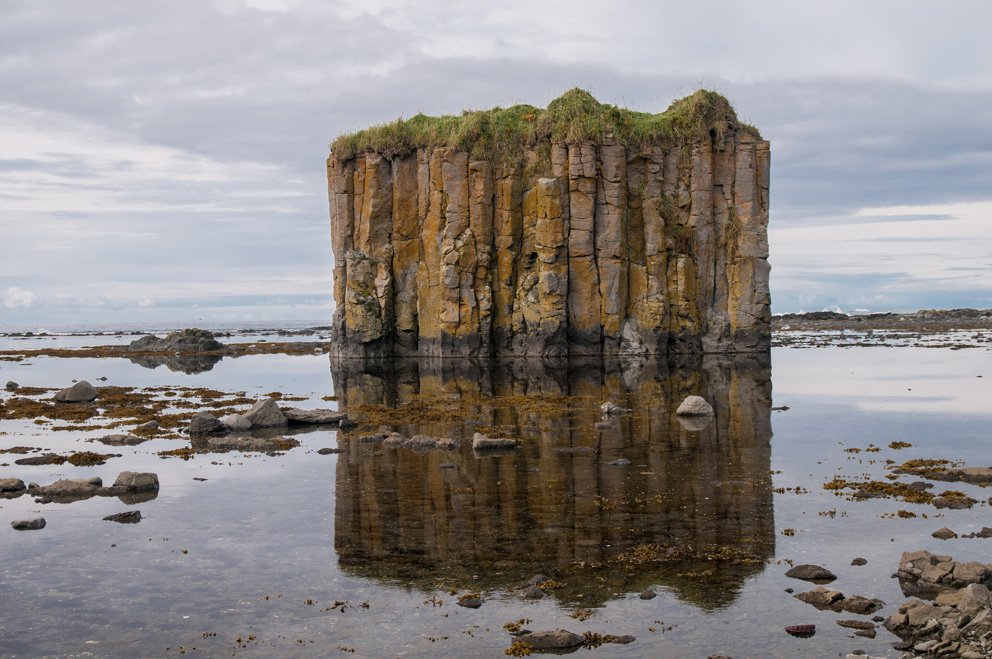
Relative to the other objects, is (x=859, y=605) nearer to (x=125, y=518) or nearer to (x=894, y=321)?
(x=125, y=518)

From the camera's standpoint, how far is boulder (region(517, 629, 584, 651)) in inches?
388

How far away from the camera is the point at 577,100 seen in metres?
56.1

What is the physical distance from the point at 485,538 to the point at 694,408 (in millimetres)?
15476

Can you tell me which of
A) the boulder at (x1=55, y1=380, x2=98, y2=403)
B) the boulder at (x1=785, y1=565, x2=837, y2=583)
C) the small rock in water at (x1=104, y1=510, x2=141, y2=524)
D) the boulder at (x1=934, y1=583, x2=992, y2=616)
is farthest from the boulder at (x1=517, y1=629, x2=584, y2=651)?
the boulder at (x1=55, y1=380, x2=98, y2=403)

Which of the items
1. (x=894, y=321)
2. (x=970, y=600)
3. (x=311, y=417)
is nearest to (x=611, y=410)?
(x=311, y=417)

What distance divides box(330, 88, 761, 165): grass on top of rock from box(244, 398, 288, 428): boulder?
1221 inches

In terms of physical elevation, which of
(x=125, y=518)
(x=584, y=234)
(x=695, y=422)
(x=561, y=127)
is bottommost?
(x=125, y=518)

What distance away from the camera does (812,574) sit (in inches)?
471

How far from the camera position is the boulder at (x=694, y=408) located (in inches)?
1095

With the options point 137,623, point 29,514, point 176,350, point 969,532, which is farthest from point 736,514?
point 176,350

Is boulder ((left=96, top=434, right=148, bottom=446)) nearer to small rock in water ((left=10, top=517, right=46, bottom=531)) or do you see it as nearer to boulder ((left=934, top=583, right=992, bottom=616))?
small rock in water ((left=10, top=517, right=46, bottom=531))

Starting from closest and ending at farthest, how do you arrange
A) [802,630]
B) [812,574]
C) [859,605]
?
[802,630]
[859,605]
[812,574]

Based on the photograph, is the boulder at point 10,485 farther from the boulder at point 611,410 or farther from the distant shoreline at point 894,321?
the distant shoreline at point 894,321

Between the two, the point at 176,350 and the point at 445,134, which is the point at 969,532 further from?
the point at 176,350
